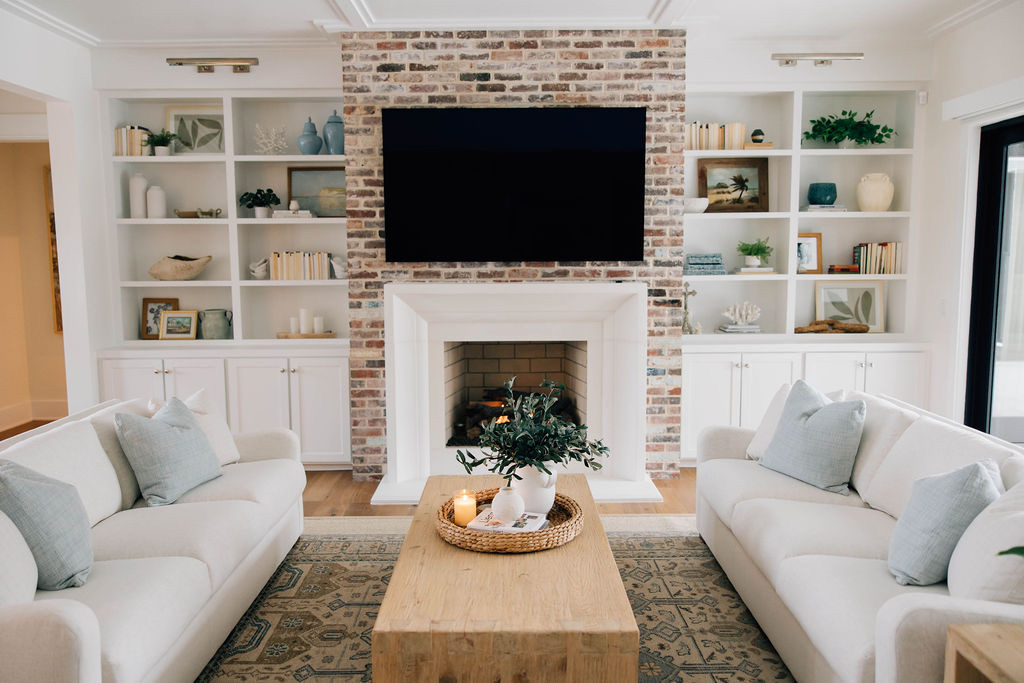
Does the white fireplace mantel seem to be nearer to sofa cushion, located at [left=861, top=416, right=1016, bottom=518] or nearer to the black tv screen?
the black tv screen

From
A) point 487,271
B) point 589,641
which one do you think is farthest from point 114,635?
point 487,271

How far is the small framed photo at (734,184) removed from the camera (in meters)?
5.11

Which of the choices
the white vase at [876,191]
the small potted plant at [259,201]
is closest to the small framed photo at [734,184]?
the white vase at [876,191]

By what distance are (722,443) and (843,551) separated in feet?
3.80

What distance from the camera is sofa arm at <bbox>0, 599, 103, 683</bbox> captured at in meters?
1.79

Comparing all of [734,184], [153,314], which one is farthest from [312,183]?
[734,184]

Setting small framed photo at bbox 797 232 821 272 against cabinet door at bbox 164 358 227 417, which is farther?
small framed photo at bbox 797 232 821 272

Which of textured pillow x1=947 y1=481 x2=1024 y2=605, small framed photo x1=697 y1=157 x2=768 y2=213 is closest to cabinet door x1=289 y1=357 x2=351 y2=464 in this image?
small framed photo x1=697 y1=157 x2=768 y2=213

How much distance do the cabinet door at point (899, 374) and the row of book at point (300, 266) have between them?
372 cm

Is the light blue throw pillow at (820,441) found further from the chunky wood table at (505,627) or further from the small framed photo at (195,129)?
the small framed photo at (195,129)

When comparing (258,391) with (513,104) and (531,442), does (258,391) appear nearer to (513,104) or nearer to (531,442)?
(513,104)

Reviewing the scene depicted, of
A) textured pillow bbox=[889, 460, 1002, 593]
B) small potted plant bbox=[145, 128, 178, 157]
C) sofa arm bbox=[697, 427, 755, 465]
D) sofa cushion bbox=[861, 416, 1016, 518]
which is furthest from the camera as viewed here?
small potted plant bbox=[145, 128, 178, 157]

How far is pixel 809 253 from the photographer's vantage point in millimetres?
5156

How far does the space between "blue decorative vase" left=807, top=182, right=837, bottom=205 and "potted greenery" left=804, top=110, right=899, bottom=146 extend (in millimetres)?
301
